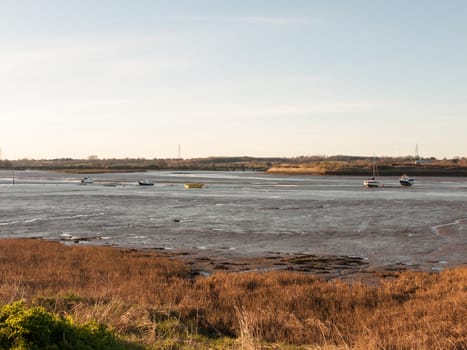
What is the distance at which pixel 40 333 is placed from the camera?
820 cm

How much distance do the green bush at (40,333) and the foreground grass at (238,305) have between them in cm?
136

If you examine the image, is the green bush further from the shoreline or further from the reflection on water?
the reflection on water

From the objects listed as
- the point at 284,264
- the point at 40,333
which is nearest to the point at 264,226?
the point at 284,264

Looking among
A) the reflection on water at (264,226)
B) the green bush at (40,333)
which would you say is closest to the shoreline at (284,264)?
the reflection on water at (264,226)

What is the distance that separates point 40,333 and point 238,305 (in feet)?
27.6

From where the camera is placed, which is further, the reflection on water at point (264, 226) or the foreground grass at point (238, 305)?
the reflection on water at point (264, 226)

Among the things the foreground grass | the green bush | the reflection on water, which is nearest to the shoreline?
the reflection on water

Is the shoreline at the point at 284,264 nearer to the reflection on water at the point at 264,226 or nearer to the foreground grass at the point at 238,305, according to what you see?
the reflection on water at the point at 264,226

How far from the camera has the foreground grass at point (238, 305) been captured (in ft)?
38.2

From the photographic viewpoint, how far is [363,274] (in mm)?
23016

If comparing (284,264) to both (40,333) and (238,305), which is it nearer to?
(238,305)

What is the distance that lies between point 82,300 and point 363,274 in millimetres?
13087

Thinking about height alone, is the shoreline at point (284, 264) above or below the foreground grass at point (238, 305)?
below

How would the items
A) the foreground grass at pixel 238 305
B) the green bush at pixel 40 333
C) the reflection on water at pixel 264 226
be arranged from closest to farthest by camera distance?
the green bush at pixel 40 333 < the foreground grass at pixel 238 305 < the reflection on water at pixel 264 226
